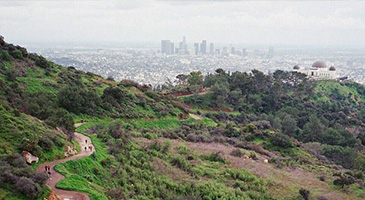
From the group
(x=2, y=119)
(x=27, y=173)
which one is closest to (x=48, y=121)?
(x=2, y=119)

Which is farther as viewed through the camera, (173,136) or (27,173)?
(173,136)

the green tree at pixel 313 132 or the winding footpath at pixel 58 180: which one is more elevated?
the winding footpath at pixel 58 180

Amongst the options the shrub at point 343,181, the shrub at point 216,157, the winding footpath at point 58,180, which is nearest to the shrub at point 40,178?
the winding footpath at point 58,180

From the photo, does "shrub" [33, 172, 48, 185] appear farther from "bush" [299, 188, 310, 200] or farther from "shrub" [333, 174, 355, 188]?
"shrub" [333, 174, 355, 188]

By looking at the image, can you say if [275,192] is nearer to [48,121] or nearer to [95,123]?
[48,121]

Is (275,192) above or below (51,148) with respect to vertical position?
below

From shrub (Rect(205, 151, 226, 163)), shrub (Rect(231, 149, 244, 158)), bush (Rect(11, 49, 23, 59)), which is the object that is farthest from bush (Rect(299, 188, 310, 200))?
bush (Rect(11, 49, 23, 59))

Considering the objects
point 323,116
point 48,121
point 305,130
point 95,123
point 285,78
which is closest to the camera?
point 48,121

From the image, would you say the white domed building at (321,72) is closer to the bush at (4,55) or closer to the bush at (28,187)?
the bush at (4,55)

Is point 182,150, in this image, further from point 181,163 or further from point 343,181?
point 343,181
